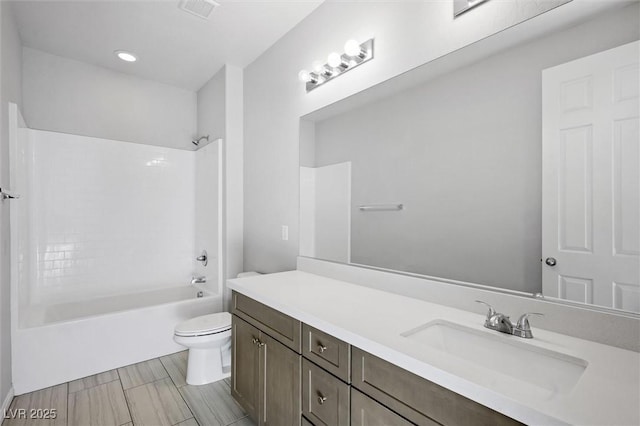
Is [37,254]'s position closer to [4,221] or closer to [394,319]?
[4,221]

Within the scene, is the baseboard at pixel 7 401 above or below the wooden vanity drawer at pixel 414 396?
below

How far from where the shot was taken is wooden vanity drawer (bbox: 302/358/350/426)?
1104 millimetres

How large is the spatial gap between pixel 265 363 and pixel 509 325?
1.12m

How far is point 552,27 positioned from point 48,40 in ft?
11.9

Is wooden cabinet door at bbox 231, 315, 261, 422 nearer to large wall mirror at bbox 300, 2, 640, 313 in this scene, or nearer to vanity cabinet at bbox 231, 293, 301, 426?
vanity cabinet at bbox 231, 293, 301, 426

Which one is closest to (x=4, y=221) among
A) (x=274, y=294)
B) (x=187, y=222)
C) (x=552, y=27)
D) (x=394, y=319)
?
(x=187, y=222)

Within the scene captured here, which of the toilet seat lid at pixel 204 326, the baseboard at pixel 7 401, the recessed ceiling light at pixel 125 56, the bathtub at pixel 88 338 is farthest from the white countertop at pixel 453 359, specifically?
the recessed ceiling light at pixel 125 56

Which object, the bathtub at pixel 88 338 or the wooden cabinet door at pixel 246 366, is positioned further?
the bathtub at pixel 88 338

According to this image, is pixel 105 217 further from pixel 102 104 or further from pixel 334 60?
pixel 334 60

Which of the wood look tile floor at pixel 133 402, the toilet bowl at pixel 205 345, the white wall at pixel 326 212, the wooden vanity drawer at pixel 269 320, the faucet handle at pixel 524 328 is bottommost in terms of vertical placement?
the wood look tile floor at pixel 133 402

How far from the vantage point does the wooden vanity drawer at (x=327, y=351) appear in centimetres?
109

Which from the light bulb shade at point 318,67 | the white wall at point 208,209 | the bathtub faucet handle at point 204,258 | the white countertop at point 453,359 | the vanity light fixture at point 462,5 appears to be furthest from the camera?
the bathtub faucet handle at point 204,258

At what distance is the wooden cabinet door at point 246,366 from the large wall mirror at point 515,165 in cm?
74

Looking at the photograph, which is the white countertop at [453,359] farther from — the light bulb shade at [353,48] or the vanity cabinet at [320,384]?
the light bulb shade at [353,48]
